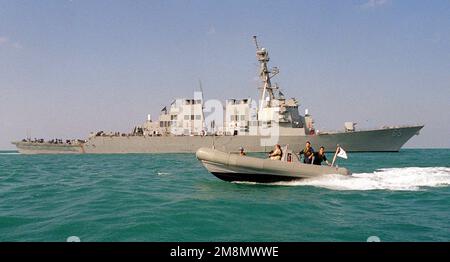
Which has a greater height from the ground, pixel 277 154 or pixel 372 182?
pixel 277 154

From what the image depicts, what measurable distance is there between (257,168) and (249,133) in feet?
131

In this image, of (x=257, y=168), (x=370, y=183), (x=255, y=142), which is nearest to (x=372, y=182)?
(x=370, y=183)

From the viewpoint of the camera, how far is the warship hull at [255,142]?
4956 centimetres

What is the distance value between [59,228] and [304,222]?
5.13 meters

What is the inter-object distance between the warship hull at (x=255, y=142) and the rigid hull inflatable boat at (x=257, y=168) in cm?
3391

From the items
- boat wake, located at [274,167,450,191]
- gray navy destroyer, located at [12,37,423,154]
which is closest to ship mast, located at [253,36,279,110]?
gray navy destroyer, located at [12,37,423,154]

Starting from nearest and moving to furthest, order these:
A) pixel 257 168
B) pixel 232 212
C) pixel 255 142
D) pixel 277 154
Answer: pixel 232 212, pixel 257 168, pixel 277 154, pixel 255 142

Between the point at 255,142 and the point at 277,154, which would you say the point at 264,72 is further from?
the point at 277,154

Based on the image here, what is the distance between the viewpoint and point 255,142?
51.4 metres

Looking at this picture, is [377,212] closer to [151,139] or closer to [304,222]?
[304,222]

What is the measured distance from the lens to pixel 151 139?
55875 millimetres

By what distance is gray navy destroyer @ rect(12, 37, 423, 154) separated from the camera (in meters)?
50.1
